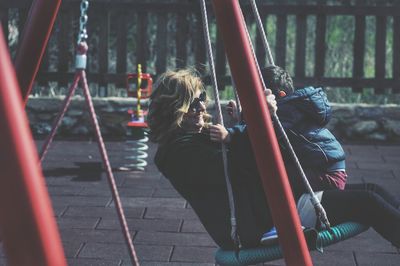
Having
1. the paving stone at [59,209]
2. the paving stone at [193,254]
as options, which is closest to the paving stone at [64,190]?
the paving stone at [59,209]

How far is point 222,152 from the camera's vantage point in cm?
327

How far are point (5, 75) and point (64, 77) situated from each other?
708cm

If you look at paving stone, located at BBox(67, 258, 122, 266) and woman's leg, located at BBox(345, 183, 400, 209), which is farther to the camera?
paving stone, located at BBox(67, 258, 122, 266)

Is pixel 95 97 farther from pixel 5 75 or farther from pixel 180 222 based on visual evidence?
pixel 5 75

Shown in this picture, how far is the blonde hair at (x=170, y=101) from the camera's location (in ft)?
11.3

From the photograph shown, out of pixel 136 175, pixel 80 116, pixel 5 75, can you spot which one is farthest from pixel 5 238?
pixel 80 116

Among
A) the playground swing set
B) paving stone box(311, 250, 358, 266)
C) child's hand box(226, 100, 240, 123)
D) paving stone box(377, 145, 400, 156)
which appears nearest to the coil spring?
paving stone box(377, 145, 400, 156)

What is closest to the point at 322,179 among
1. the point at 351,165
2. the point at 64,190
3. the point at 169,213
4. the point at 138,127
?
the point at 169,213

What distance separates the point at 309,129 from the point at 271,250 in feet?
2.49

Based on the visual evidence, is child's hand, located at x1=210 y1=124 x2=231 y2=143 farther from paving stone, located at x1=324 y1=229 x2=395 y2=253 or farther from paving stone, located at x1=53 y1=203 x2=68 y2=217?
paving stone, located at x1=53 y1=203 x2=68 y2=217

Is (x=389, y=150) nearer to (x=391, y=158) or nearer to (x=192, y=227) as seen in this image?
(x=391, y=158)

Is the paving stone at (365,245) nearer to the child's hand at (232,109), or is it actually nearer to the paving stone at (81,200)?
the child's hand at (232,109)

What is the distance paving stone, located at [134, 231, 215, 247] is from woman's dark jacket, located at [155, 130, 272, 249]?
1.27 meters

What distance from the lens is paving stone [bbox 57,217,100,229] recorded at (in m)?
4.98
